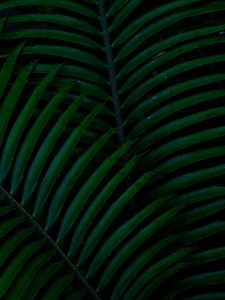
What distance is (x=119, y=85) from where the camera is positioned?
149 centimetres

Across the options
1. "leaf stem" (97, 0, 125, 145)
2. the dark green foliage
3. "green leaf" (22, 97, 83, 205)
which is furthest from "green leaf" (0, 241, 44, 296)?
"leaf stem" (97, 0, 125, 145)

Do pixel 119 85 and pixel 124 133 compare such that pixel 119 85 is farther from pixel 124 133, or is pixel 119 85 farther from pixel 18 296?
pixel 18 296

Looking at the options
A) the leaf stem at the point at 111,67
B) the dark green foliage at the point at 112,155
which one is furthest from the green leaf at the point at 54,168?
the leaf stem at the point at 111,67

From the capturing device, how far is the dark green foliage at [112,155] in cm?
123

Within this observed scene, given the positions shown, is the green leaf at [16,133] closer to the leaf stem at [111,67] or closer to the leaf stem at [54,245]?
the leaf stem at [54,245]

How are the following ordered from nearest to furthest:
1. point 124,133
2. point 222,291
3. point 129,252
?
point 129,252 → point 222,291 → point 124,133

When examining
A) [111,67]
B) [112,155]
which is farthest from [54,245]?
[111,67]

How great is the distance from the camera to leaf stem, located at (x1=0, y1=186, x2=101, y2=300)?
1252 millimetres

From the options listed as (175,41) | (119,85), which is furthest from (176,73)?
(119,85)

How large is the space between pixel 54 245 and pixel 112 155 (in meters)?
0.26

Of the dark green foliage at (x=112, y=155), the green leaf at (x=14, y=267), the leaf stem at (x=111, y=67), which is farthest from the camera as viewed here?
the leaf stem at (x=111, y=67)

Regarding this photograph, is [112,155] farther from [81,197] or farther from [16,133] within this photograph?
[16,133]

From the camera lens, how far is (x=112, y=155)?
1261mm

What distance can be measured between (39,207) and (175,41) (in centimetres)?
A: 56
